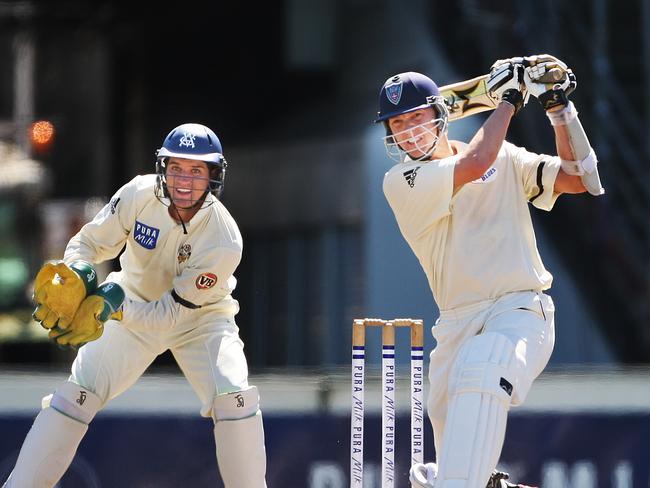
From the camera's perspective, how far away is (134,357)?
4.68m

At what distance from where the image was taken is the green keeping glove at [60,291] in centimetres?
438

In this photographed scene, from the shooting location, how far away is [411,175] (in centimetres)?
413

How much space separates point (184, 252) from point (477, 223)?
1053 millimetres

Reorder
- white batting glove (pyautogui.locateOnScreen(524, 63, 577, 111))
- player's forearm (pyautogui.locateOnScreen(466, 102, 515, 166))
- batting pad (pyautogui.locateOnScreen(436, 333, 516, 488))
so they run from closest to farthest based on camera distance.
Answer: batting pad (pyautogui.locateOnScreen(436, 333, 516, 488)) → player's forearm (pyautogui.locateOnScreen(466, 102, 515, 166)) → white batting glove (pyautogui.locateOnScreen(524, 63, 577, 111))

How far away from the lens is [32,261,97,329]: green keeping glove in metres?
4.38

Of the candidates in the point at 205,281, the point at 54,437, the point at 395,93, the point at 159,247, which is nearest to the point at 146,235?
the point at 159,247

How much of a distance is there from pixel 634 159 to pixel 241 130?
12.9 ft

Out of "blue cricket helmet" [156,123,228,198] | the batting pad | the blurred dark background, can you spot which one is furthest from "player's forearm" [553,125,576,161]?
the blurred dark background

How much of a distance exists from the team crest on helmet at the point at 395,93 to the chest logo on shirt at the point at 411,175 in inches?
8.9

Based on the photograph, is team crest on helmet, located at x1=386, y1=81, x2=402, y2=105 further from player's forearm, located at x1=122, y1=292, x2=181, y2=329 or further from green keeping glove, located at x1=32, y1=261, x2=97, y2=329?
green keeping glove, located at x1=32, y1=261, x2=97, y2=329

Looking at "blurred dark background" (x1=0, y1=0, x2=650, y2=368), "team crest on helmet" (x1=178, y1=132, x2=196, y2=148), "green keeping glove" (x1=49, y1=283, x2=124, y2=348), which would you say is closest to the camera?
"green keeping glove" (x1=49, y1=283, x2=124, y2=348)

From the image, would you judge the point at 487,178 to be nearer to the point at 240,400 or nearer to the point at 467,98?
the point at 467,98

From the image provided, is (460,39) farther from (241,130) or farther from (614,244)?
(241,130)

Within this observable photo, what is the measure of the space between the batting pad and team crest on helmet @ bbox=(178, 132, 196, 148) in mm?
1257
